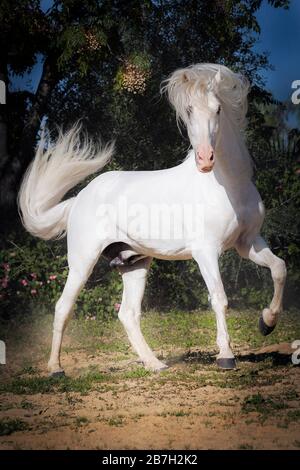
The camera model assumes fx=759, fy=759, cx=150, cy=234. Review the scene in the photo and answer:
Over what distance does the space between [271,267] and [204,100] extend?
1.35m

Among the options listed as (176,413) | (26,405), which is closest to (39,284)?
(26,405)

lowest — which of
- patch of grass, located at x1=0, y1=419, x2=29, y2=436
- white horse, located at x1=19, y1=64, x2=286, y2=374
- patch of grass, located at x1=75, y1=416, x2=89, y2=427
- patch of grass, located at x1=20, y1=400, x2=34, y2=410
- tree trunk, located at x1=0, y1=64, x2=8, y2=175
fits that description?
patch of grass, located at x1=20, y1=400, x2=34, y2=410

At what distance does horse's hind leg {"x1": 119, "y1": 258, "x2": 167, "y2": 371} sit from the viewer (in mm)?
6043

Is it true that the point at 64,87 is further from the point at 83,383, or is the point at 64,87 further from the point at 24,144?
the point at 83,383

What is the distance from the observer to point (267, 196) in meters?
10.2

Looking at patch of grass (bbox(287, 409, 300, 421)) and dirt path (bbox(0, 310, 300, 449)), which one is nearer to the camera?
dirt path (bbox(0, 310, 300, 449))

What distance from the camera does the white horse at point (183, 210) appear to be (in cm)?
543

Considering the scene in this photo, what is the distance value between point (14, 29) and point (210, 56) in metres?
2.58

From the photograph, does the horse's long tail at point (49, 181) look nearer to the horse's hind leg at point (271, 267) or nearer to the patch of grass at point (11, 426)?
the horse's hind leg at point (271, 267)

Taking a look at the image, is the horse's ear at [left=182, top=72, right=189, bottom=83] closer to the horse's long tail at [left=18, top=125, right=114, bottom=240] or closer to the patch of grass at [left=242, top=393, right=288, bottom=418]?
the horse's long tail at [left=18, top=125, right=114, bottom=240]

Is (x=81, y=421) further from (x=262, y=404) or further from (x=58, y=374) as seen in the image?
(x=58, y=374)

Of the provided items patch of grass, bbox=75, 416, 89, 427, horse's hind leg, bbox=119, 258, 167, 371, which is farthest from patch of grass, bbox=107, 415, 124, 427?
horse's hind leg, bbox=119, 258, 167, 371

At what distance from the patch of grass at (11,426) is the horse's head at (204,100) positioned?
2019 millimetres

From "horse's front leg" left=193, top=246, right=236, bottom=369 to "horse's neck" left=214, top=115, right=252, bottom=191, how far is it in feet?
1.76
